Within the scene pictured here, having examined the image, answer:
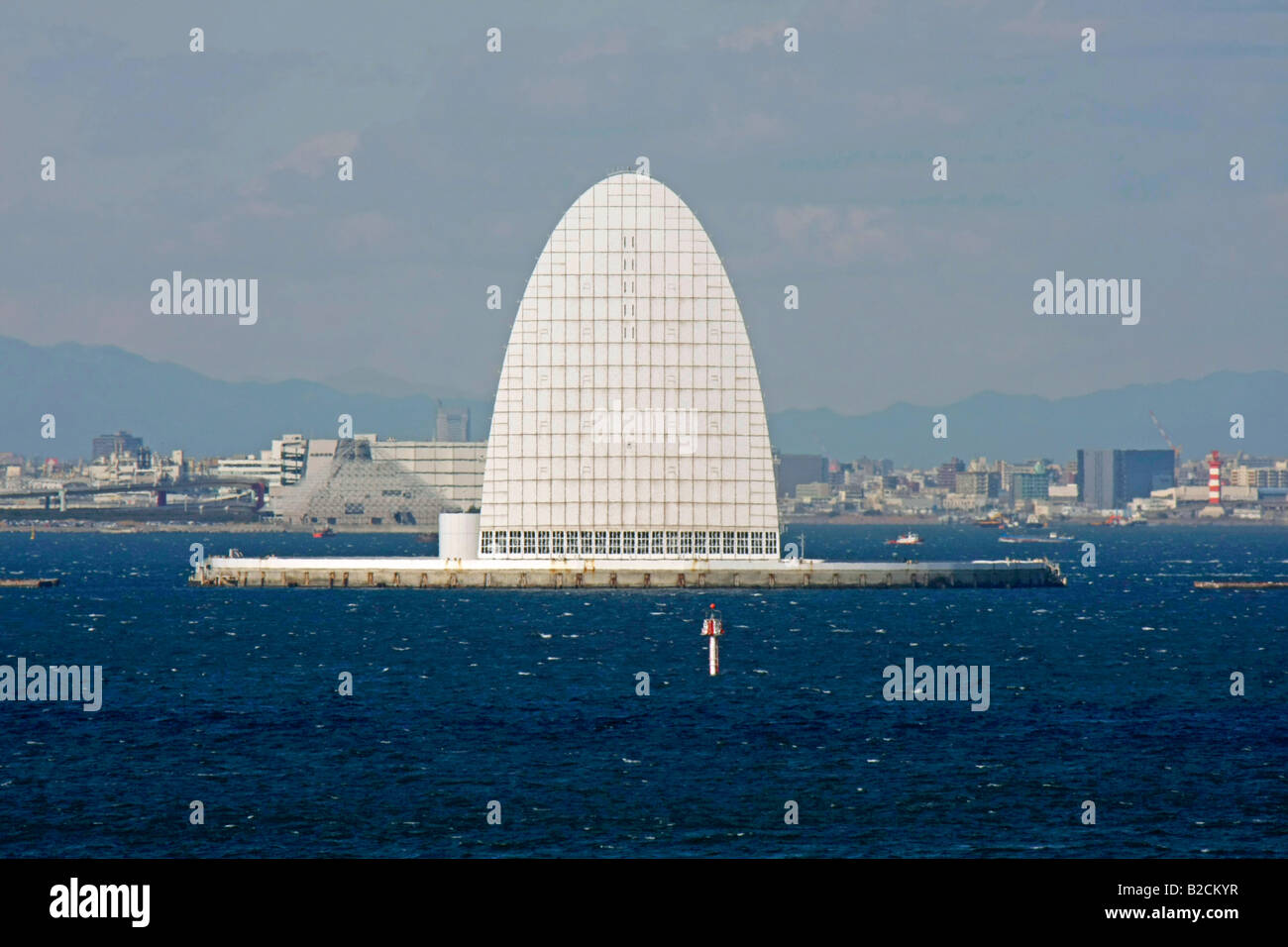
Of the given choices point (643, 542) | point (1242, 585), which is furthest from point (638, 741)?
point (1242, 585)

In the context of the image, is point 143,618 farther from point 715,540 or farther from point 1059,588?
point 1059,588

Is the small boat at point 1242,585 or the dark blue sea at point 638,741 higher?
the dark blue sea at point 638,741

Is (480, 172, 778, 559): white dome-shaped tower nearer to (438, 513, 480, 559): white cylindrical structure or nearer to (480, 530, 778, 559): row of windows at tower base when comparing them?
(480, 530, 778, 559): row of windows at tower base

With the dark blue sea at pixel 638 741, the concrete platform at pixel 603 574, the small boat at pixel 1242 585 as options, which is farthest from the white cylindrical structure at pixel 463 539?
the small boat at pixel 1242 585

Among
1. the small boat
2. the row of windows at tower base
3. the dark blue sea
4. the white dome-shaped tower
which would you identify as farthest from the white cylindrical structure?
the small boat

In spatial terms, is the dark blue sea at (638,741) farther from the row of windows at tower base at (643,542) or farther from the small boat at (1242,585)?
the small boat at (1242,585)
